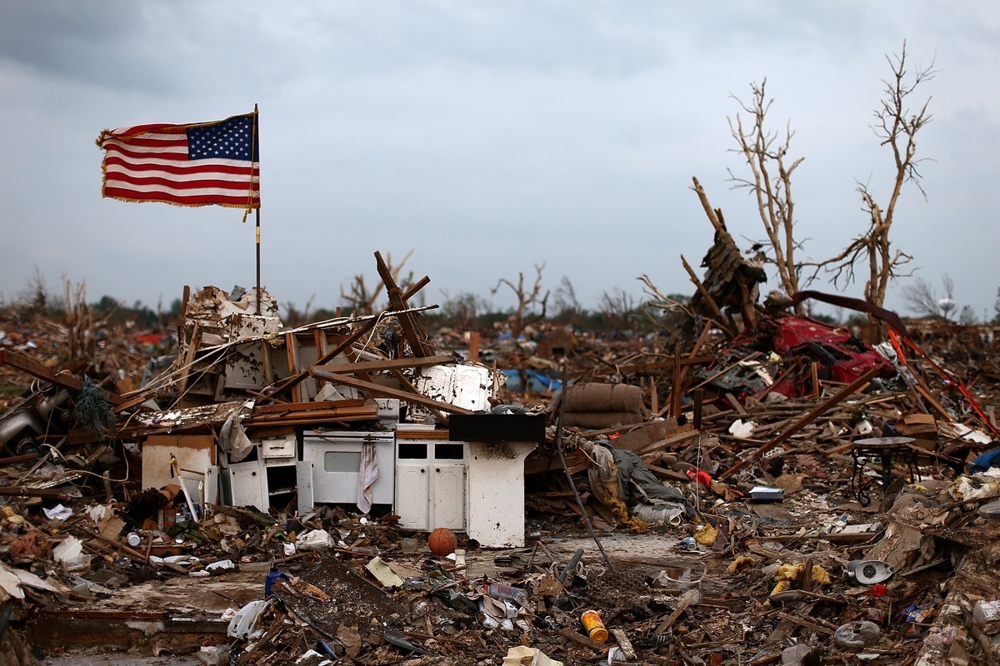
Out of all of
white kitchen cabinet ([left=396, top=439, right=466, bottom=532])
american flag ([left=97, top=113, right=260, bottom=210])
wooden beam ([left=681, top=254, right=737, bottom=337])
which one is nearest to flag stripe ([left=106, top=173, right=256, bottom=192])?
american flag ([left=97, top=113, right=260, bottom=210])

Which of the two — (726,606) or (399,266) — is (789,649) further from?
(399,266)

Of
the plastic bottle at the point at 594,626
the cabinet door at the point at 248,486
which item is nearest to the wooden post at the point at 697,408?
the plastic bottle at the point at 594,626

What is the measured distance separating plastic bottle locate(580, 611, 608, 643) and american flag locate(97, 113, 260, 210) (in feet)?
27.4

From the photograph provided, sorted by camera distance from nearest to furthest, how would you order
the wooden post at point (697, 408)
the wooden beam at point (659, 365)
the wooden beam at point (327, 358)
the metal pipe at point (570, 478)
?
the metal pipe at point (570, 478), the wooden beam at point (327, 358), the wooden post at point (697, 408), the wooden beam at point (659, 365)

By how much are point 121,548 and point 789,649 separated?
7027 mm

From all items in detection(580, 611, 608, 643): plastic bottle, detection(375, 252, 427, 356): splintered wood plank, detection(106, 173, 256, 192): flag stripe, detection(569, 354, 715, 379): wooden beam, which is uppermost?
detection(106, 173, 256, 192): flag stripe

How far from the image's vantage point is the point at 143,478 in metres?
11.0

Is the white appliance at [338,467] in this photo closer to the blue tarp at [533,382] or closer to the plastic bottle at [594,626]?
the plastic bottle at [594,626]

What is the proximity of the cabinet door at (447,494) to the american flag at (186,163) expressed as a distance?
521 cm

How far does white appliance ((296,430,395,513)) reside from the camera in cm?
1106

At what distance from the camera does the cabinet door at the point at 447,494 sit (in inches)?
434

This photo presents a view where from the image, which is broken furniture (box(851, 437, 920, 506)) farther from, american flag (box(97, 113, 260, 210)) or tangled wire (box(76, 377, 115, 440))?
tangled wire (box(76, 377, 115, 440))

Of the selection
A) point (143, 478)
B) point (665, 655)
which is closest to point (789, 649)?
point (665, 655)

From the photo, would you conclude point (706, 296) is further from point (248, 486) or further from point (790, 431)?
point (248, 486)
